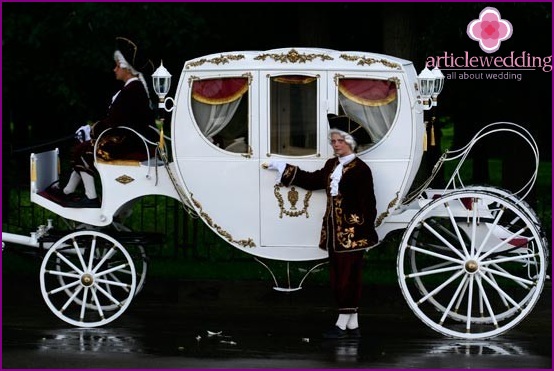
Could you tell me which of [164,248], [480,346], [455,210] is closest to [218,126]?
[455,210]

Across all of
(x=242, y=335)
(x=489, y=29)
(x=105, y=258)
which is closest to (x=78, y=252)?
(x=105, y=258)

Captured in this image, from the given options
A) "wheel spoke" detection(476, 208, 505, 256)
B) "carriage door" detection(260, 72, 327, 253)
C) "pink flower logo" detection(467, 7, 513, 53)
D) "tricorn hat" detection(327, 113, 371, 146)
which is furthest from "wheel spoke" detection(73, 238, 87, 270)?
"pink flower logo" detection(467, 7, 513, 53)

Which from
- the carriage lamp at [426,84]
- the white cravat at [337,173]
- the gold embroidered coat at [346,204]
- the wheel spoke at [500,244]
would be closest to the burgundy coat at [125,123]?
the gold embroidered coat at [346,204]

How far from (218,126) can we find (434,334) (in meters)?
2.36

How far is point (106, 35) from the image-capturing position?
15.1 m

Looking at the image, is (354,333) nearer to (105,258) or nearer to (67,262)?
(105,258)

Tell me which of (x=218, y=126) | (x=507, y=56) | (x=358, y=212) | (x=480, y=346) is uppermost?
(x=507, y=56)

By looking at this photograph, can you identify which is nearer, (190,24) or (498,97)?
(190,24)

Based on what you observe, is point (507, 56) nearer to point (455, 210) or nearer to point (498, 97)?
point (498, 97)

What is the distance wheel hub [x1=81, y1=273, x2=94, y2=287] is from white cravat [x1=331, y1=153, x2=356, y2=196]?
2112 mm

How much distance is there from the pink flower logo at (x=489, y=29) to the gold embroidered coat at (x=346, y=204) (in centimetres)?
388

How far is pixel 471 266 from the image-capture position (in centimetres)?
1066

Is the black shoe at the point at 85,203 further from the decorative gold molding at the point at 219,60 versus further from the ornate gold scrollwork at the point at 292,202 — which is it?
the ornate gold scrollwork at the point at 292,202

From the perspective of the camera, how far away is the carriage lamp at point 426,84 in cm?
1055
